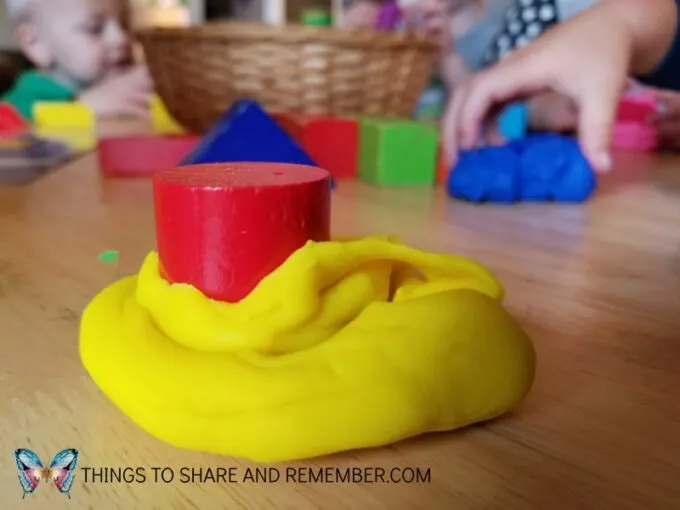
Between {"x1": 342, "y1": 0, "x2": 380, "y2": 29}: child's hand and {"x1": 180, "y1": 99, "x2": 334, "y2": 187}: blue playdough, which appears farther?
{"x1": 342, "y1": 0, "x2": 380, "y2": 29}: child's hand

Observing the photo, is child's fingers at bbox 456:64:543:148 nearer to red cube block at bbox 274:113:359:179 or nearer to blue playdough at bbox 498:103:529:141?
red cube block at bbox 274:113:359:179

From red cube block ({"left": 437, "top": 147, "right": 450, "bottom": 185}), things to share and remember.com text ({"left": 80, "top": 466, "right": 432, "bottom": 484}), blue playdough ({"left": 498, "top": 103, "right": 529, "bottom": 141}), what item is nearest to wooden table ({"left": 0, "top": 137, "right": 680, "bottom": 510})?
things to share and remember.com text ({"left": 80, "top": 466, "right": 432, "bottom": 484})

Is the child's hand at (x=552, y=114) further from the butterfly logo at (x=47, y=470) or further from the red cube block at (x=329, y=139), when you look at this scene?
the butterfly logo at (x=47, y=470)

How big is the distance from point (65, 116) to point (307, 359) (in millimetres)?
1492

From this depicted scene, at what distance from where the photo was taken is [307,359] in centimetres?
29

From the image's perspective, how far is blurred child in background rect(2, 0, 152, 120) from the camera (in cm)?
198

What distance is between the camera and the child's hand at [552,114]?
1.32 m

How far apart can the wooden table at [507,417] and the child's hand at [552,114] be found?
2.16 ft

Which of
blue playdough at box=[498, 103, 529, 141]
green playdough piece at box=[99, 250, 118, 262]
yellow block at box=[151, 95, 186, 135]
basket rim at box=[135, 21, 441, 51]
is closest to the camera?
green playdough piece at box=[99, 250, 118, 262]

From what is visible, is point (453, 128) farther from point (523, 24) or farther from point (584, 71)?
point (523, 24)

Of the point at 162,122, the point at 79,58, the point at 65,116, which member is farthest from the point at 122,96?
the point at 162,122

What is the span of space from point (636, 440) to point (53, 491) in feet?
0.72

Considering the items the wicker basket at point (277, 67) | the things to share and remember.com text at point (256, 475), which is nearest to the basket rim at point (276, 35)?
the wicker basket at point (277, 67)

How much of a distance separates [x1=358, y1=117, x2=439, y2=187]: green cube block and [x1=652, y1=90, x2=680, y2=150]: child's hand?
0.59 m
